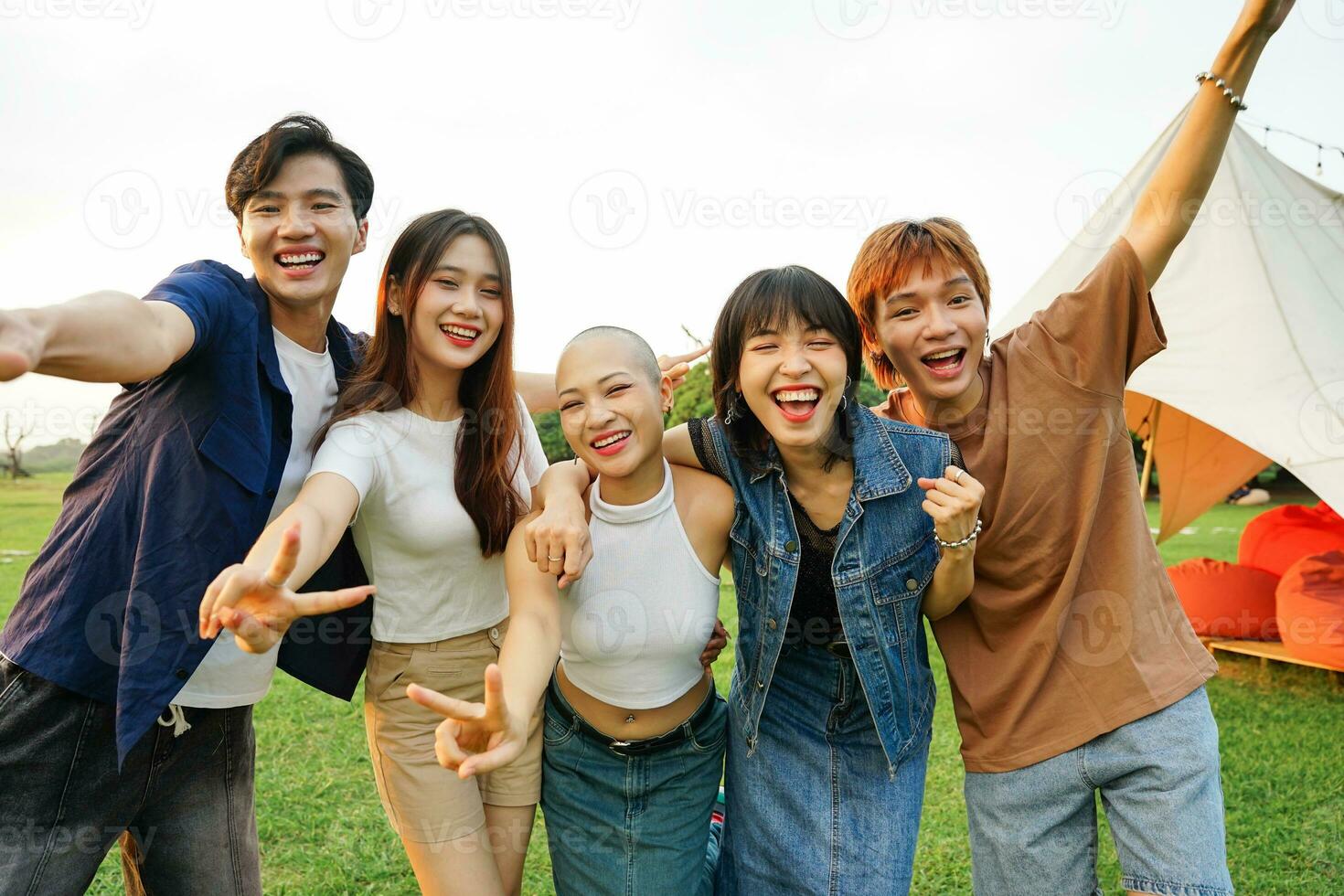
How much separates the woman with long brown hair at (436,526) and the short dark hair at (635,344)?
23cm

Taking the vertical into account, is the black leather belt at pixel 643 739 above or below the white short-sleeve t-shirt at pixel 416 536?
below

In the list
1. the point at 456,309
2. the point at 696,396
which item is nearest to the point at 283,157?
the point at 456,309

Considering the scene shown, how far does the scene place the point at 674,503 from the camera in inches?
87.8

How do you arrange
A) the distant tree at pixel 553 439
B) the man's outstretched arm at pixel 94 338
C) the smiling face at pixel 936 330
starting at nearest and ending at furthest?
the man's outstretched arm at pixel 94 338, the smiling face at pixel 936 330, the distant tree at pixel 553 439

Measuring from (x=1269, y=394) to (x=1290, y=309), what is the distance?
25.3 inches

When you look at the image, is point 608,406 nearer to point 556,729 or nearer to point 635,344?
point 635,344

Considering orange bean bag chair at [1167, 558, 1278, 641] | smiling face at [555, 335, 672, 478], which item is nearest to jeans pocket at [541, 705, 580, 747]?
smiling face at [555, 335, 672, 478]

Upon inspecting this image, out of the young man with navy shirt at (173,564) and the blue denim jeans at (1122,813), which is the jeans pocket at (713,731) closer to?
the blue denim jeans at (1122,813)

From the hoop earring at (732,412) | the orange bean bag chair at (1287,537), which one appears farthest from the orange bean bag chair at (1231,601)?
the hoop earring at (732,412)

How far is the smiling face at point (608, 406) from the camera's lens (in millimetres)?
2131

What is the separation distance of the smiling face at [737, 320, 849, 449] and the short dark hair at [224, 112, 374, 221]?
1.10m

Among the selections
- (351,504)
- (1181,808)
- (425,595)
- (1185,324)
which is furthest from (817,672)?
(1185,324)

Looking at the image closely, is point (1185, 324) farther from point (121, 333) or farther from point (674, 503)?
point (121, 333)

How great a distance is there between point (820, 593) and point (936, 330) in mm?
714
